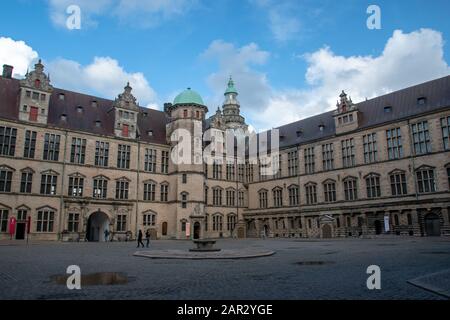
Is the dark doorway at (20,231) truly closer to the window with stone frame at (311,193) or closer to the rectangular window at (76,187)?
the rectangular window at (76,187)

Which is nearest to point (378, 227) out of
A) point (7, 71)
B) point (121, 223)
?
point (121, 223)

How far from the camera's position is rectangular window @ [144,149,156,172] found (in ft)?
173

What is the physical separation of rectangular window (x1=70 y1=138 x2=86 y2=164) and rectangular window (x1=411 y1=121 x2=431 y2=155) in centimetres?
4043

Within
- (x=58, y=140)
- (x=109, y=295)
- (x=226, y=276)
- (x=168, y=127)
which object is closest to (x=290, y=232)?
(x=168, y=127)

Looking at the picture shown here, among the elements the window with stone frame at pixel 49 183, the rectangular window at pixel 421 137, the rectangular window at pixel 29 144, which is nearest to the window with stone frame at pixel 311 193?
the rectangular window at pixel 421 137

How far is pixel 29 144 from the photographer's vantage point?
43.0 metres

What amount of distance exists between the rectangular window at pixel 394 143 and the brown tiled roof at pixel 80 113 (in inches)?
1222

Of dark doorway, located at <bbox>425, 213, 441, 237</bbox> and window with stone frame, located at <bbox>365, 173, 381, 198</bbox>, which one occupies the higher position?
window with stone frame, located at <bbox>365, 173, 381, 198</bbox>

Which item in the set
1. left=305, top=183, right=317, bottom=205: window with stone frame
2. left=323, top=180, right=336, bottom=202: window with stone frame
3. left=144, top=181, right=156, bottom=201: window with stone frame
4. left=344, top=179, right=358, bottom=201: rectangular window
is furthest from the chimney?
left=344, top=179, right=358, bottom=201: rectangular window

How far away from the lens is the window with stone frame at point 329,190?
5134cm

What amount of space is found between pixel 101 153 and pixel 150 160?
286 inches

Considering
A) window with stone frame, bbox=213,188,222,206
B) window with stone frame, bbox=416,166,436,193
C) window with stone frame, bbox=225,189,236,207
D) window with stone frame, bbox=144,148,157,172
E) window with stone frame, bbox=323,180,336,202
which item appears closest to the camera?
window with stone frame, bbox=416,166,436,193

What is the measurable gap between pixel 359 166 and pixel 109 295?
4475cm

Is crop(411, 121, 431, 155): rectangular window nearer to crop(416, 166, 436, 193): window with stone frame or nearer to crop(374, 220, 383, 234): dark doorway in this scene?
crop(416, 166, 436, 193): window with stone frame
